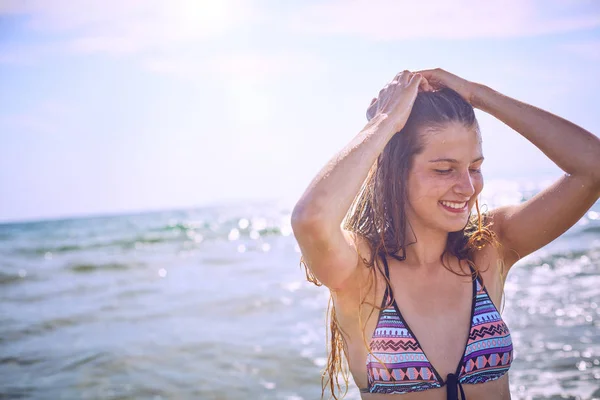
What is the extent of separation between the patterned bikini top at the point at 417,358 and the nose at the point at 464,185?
57 centimetres

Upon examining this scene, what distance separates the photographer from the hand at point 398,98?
2688mm

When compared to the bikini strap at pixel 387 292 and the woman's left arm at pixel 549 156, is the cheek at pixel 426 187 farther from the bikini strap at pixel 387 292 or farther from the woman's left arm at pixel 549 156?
the woman's left arm at pixel 549 156

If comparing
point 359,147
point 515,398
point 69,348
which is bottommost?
point 515,398

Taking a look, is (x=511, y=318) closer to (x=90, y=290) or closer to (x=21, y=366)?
(x=21, y=366)

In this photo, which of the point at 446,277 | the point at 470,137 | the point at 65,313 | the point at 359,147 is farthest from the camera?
the point at 65,313

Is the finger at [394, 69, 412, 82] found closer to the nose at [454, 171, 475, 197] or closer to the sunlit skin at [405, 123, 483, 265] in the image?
the sunlit skin at [405, 123, 483, 265]

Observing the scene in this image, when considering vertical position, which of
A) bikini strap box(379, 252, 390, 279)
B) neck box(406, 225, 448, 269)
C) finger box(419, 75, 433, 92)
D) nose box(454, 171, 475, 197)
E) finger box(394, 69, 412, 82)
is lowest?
bikini strap box(379, 252, 390, 279)

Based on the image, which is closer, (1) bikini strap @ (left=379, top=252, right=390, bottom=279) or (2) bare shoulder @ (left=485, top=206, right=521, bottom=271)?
(1) bikini strap @ (left=379, top=252, right=390, bottom=279)

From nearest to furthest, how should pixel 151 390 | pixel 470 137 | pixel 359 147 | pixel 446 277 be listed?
pixel 359 147 < pixel 470 137 < pixel 446 277 < pixel 151 390

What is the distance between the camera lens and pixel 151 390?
6.19 metres

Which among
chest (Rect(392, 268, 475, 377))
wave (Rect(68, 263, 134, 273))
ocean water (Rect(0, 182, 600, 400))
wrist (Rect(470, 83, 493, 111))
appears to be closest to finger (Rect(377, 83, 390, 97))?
wrist (Rect(470, 83, 493, 111))

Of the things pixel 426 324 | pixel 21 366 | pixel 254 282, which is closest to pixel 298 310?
pixel 254 282

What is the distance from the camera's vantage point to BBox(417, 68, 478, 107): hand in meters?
2.92

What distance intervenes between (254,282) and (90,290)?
12.0 ft
